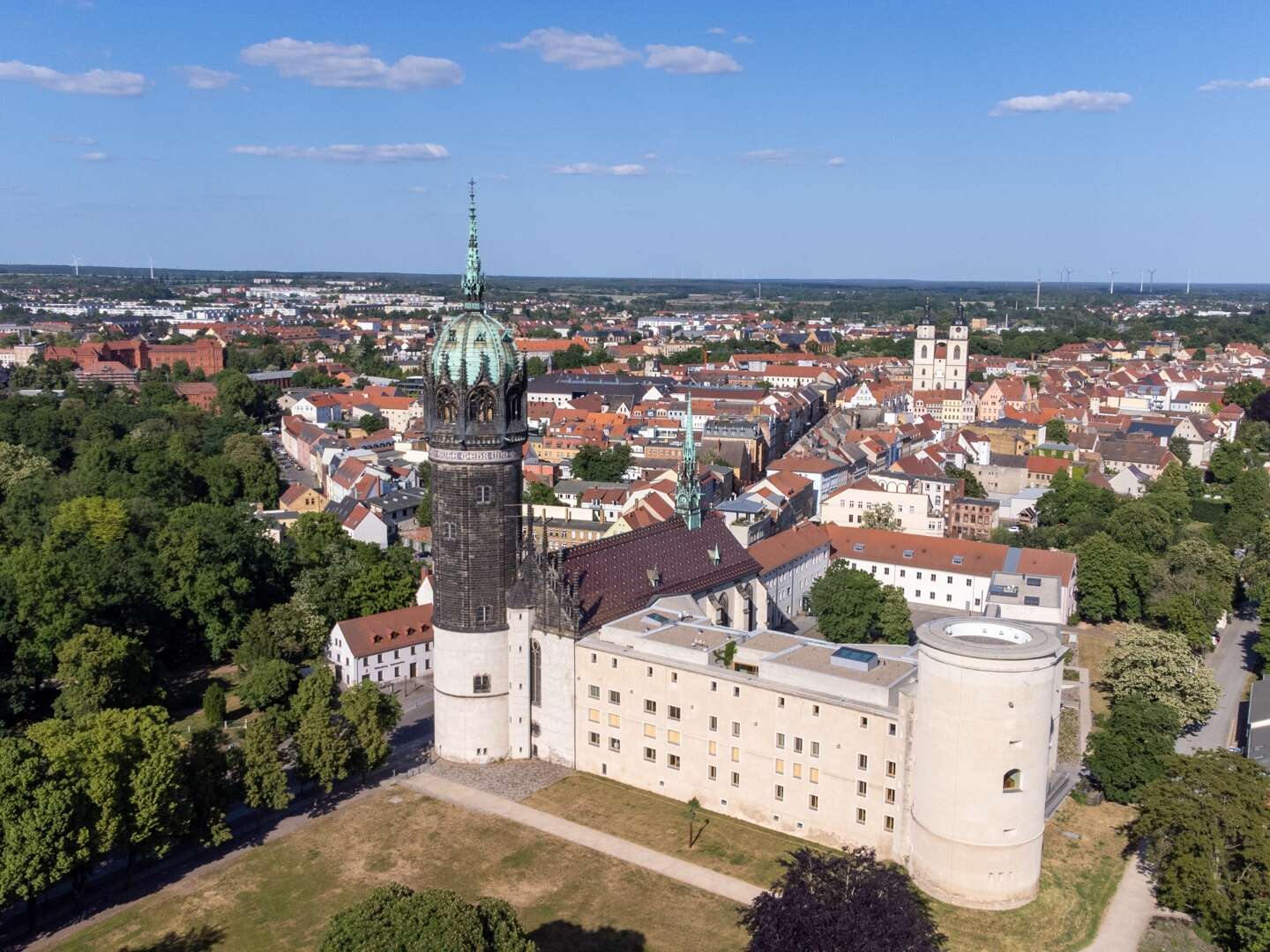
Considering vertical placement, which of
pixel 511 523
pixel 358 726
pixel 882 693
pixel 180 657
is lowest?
pixel 180 657

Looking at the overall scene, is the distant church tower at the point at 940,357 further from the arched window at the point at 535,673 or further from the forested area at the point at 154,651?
the arched window at the point at 535,673

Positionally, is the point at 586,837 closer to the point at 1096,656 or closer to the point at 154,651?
the point at 154,651

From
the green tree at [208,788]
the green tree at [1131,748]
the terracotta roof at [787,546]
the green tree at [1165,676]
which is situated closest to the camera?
the green tree at [208,788]

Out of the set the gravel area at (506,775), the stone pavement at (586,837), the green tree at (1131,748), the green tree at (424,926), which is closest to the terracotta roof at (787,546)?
the gravel area at (506,775)

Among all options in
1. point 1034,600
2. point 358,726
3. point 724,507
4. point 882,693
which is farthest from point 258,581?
point 1034,600

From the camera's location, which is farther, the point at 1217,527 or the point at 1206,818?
the point at 1217,527

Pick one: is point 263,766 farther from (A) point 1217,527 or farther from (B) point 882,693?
(A) point 1217,527
